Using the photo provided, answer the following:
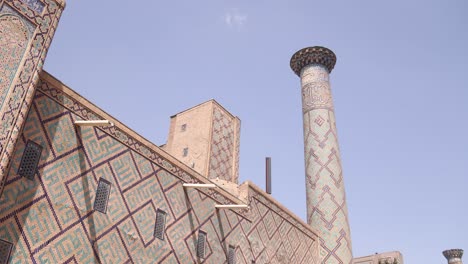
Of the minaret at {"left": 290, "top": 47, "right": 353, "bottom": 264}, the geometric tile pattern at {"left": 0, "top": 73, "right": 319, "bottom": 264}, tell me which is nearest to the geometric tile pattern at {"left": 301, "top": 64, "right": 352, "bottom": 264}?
the minaret at {"left": 290, "top": 47, "right": 353, "bottom": 264}

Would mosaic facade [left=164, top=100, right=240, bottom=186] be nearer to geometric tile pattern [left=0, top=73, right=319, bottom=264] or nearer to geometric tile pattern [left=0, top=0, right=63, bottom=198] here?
geometric tile pattern [left=0, top=73, right=319, bottom=264]

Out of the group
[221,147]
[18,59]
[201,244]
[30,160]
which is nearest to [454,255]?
[221,147]

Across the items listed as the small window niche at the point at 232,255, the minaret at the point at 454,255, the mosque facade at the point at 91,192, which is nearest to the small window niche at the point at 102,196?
the mosque facade at the point at 91,192

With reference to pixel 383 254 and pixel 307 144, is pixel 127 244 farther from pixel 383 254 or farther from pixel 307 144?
pixel 383 254

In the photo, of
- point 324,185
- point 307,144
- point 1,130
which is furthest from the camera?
point 307,144

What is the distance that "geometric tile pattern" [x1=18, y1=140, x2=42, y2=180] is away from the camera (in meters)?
5.38

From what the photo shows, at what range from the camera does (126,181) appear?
Result: 686 centimetres

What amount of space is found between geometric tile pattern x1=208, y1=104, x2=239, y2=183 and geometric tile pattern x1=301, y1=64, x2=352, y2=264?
7.69 ft

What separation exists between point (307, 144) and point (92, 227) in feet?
28.8

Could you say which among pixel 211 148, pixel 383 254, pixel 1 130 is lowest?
pixel 1 130

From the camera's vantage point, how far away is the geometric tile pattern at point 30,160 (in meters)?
5.38

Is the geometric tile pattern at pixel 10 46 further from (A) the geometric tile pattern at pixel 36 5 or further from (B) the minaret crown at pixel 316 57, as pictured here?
(B) the minaret crown at pixel 316 57

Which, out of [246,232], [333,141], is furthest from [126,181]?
[333,141]

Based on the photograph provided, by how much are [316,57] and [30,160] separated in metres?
11.2
